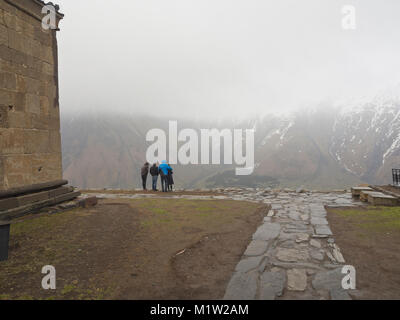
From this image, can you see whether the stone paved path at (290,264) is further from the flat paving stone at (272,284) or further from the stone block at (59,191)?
the stone block at (59,191)

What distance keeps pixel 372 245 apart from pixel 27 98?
10.00m

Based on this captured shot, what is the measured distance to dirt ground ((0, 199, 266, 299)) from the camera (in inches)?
161

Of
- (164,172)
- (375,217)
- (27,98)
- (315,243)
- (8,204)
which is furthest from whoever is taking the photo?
(164,172)

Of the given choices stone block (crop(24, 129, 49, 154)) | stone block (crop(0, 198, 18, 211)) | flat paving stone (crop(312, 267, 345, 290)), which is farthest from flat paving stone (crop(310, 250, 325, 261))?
stone block (crop(24, 129, 49, 154))

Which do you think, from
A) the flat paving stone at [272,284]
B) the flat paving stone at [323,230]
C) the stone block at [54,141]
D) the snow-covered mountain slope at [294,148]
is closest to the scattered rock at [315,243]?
the flat paving stone at [323,230]

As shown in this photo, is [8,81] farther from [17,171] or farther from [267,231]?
[267,231]

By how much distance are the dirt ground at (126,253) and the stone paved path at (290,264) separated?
290 millimetres

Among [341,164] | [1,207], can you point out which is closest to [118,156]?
[341,164]

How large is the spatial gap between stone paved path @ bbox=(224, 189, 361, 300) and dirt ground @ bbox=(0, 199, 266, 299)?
0.29 meters

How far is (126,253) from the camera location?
561 centimetres

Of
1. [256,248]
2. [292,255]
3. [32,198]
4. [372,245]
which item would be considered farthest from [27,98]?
[372,245]

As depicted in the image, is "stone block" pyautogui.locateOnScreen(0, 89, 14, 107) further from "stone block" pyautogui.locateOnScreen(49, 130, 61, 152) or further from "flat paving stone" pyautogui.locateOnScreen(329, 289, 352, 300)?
"flat paving stone" pyautogui.locateOnScreen(329, 289, 352, 300)

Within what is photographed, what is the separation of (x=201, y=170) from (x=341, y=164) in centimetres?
6483
